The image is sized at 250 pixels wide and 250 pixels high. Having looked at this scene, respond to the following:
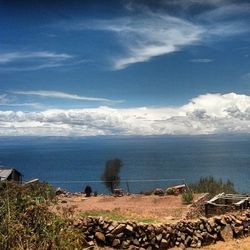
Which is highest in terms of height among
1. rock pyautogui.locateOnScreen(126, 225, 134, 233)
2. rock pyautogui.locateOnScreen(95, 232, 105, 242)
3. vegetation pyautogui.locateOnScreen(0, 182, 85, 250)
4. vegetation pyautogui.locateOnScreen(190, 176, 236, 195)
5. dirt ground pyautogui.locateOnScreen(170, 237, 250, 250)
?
vegetation pyautogui.locateOnScreen(0, 182, 85, 250)

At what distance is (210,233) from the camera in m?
18.8

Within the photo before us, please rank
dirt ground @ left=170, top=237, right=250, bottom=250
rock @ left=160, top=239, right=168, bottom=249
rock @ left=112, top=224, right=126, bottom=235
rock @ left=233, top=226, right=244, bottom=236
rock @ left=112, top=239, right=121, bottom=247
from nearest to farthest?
1. rock @ left=112, top=239, right=121, bottom=247
2. rock @ left=112, top=224, right=126, bottom=235
3. rock @ left=160, top=239, right=168, bottom=249
4. dirt ground @ left=170, top=237, right=250, bottom=250
5. rock @ left=233, top=226, right=244, bottom=236

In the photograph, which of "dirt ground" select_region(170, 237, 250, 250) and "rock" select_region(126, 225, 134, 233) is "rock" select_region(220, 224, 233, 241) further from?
"rock" select_region(126, 225, 134, 233)

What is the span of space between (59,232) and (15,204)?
1513mm

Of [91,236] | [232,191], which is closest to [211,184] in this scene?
[232,191]

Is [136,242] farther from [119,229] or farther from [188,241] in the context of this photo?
[188,241]

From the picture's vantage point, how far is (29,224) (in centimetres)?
1277

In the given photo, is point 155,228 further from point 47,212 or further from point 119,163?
point 119,163

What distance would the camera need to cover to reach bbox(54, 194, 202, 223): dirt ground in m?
22.0

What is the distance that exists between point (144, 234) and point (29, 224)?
574 cm

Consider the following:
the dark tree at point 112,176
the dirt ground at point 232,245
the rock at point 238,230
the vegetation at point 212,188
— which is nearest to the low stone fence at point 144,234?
the dirt ground at point 232,245

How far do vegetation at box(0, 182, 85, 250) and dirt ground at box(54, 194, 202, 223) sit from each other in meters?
6.50

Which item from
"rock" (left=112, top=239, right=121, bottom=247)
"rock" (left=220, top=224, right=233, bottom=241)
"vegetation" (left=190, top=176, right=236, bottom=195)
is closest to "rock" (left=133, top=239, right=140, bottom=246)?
"rock" (left=112, top=239, right=121, bottom=247)

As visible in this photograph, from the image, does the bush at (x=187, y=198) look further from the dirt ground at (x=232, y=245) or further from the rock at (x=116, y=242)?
the rock at (x=116, y=242)
